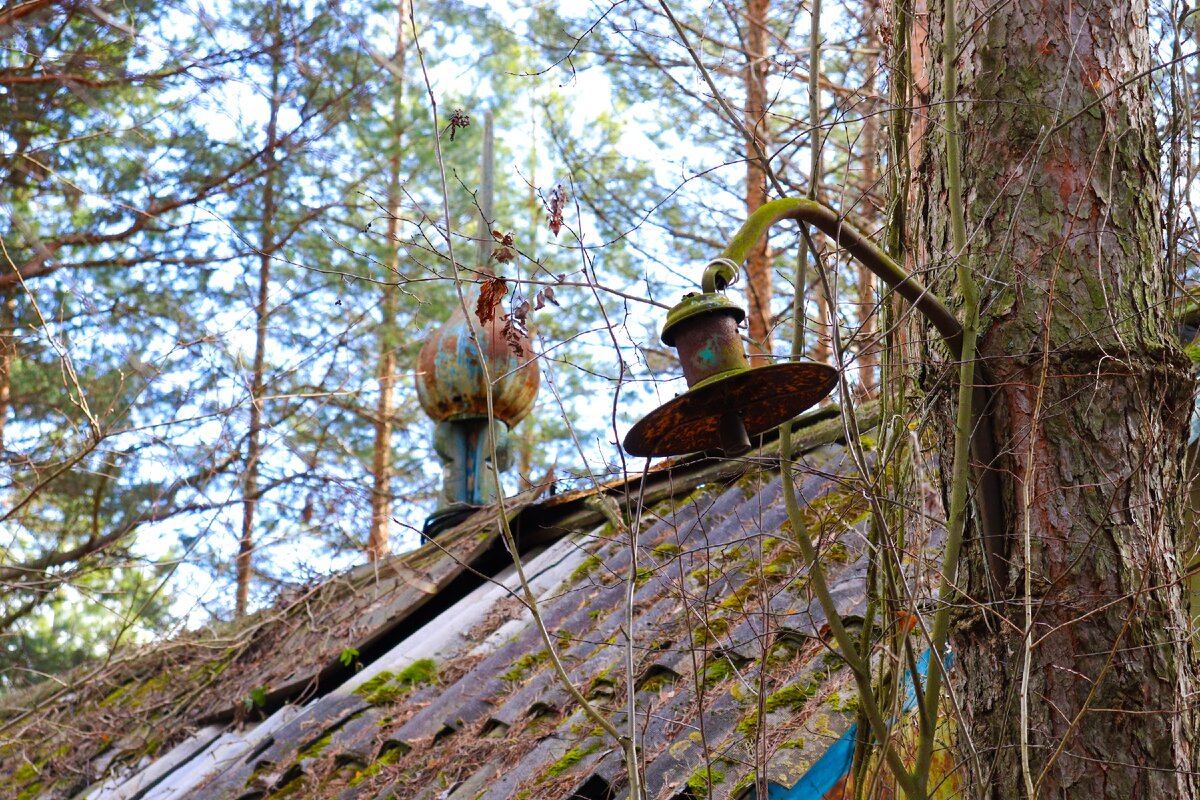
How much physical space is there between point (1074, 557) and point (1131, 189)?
0.84m

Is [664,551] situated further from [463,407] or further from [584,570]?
[463,407]

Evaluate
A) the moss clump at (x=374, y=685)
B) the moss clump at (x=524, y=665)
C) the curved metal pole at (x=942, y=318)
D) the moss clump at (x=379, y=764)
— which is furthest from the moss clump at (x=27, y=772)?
the curved metal pole at (x=942, y=318)

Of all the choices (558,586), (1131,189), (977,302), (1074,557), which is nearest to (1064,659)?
(1074,557)

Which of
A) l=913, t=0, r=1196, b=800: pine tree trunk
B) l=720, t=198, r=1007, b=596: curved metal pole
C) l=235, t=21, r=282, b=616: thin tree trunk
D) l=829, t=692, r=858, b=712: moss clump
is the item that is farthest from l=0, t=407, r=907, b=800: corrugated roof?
Answer: l=235, t=21, r=282, b=616: thin tree trunk

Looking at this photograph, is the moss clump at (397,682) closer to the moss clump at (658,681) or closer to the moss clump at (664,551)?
the moss clump at (664,551)

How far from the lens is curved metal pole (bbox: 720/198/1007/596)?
Result: 266 cm

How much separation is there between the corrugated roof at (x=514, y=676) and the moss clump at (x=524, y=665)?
0.02 meters

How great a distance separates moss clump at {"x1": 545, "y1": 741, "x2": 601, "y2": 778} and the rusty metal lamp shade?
5.15 ft

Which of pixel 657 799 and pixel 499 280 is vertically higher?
pixel 499 280

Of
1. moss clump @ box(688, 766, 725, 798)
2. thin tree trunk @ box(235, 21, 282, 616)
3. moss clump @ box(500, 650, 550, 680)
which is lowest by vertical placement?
moss clump @ box(688, 766, 725, 798)

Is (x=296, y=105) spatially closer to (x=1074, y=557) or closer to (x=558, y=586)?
(x=558, y=586)

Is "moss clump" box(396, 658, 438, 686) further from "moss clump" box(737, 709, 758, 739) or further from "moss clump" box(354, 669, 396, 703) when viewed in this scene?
"moss clump" box(737, 709, 758, 739)

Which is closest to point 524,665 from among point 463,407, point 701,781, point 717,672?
point 717,672

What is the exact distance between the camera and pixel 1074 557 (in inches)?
102
